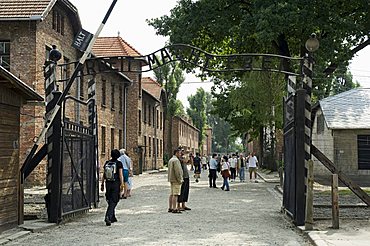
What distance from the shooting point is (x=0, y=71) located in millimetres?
11359

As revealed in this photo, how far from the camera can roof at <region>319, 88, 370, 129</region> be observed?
33.6 m

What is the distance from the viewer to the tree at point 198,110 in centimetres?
11562

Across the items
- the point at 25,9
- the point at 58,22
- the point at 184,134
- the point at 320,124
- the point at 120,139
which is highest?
the point at 58,22

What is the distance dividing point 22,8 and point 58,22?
3260 mm

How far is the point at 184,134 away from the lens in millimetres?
92125

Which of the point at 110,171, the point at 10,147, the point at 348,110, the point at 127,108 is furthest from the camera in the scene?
the point at 127,108

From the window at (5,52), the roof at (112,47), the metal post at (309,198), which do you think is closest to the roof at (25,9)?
the window at (5,52)

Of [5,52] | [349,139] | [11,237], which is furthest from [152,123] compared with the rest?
[11,237]

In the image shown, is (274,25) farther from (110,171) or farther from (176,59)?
(110,171)

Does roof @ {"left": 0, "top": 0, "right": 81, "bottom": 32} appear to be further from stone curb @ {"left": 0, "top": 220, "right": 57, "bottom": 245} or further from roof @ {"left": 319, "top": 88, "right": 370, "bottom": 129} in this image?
roof @ {"left": 319, "top": 88, "right": 370, "bottom": 129}

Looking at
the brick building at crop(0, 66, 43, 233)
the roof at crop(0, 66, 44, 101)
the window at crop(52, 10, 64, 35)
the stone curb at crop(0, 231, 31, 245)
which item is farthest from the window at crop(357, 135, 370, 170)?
the stone curb at crop(0, 231, 31, 245)

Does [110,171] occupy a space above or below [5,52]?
below

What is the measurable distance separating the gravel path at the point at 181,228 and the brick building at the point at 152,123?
1279 inches

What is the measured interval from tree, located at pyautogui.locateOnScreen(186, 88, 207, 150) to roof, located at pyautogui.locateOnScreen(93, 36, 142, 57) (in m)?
67.5
